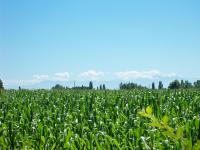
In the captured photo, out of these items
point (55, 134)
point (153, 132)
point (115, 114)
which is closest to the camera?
point (153, 132)

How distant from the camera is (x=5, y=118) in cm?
1312

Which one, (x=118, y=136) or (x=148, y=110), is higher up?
(x=148, y=110)

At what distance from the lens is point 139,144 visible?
24.9ft

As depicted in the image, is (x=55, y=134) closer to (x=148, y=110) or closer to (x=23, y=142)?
(x=23, y=142)

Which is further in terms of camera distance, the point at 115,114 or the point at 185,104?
the point at 185,104

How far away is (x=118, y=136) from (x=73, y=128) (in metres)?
→ 2.34

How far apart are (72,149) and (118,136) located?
1.31 m

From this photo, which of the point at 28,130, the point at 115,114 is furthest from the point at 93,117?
the point at 28,130

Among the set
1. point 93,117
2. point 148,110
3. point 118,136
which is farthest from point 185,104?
point 148,110

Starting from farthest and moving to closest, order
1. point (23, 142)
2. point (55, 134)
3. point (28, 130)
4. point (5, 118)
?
point (5, 118) → point (28, 130) → point (55, 134) → point (23, 142)

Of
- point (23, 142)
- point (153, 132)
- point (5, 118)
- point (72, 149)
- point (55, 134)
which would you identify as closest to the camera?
point (72, 149)

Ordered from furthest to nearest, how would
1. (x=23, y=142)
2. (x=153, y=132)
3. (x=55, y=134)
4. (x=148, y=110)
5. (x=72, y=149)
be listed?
(x=55, y=134) < (x=23, y=142) < (x=153, y=132) < (x=72, y=149) < (x=148, y=110)

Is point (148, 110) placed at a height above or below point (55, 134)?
above

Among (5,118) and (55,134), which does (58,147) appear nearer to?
(55,134)
